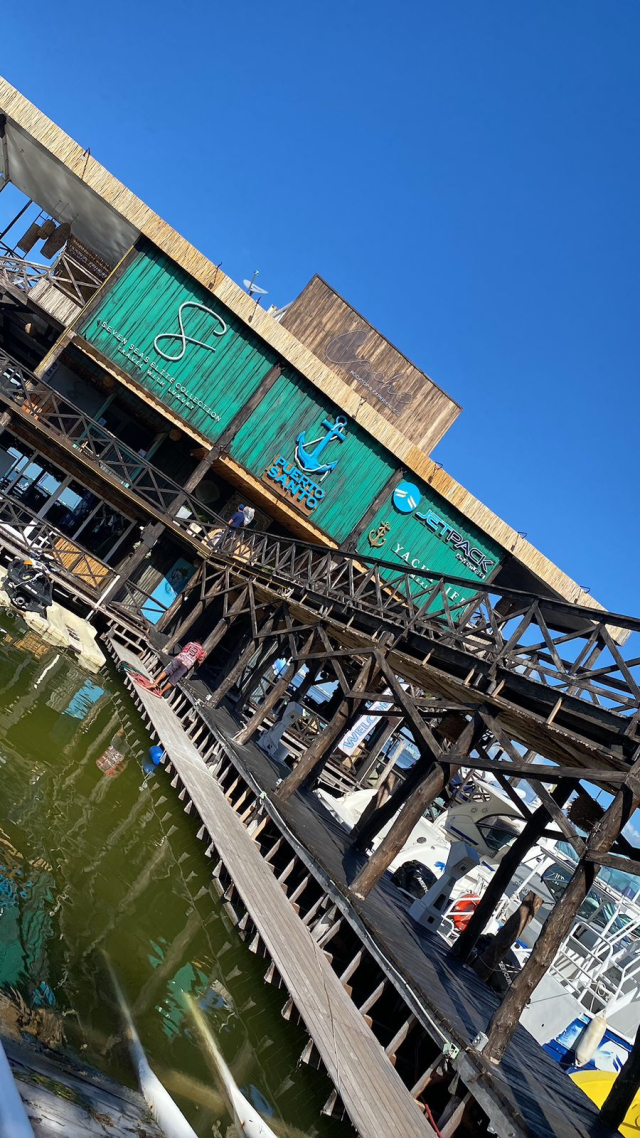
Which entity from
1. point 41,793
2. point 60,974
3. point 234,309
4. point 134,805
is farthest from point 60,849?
point 234,309

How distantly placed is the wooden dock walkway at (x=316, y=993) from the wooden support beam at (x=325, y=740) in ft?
3.32

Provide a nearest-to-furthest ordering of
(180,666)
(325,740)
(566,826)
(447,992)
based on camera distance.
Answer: (566,826), (447,992), (325,740), (180,666)

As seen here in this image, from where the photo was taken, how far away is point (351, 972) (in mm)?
9039

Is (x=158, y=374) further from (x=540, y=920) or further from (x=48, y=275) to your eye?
(x=540, y=920)

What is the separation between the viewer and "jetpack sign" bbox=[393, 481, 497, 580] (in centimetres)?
2622

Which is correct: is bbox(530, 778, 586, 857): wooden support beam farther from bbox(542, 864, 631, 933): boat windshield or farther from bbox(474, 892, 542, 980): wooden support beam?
bbox(542, 864, 631, 933): boat windshield

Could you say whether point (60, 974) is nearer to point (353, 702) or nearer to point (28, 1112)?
point (28, 1112)

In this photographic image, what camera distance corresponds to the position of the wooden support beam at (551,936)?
7625 mm

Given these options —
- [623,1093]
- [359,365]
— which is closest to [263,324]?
[359,365]

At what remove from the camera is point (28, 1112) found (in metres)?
3.37

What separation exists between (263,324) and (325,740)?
1439 centimetres

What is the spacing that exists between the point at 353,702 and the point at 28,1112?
10.5 metres

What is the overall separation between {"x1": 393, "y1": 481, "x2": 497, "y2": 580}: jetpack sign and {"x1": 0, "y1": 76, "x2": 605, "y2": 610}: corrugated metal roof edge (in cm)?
62

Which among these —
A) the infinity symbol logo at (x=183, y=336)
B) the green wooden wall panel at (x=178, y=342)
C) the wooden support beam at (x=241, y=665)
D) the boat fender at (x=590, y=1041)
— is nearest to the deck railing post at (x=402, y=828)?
the boat fender at (x=590, y=1041)
